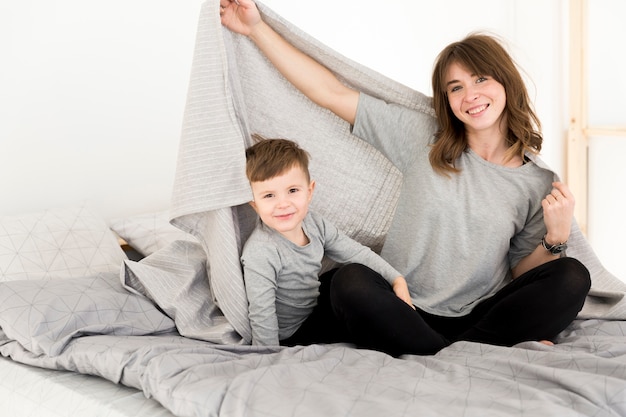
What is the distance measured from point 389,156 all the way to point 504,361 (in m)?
0.75

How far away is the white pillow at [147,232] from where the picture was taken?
2262 millimetres

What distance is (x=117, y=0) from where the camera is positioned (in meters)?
2.43

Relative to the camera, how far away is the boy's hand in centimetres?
177

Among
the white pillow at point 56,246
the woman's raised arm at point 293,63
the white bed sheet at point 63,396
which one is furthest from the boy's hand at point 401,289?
the white pillow at point 56,246

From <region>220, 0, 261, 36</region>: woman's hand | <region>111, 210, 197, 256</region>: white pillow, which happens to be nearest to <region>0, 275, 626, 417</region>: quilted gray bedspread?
<region>111, 210, 197, 256</region>: white pillow

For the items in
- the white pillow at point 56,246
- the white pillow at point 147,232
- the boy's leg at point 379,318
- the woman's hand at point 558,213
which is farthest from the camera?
the white pillow at point 147,232

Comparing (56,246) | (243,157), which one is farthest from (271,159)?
(56,246)

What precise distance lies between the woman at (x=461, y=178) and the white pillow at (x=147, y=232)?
61 cm

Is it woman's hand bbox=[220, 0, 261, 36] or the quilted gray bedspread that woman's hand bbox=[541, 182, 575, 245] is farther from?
woman's hand bbox=[220, 0, 261, 36]

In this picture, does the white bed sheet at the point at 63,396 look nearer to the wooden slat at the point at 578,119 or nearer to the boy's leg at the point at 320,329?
the boy's leg at the point at 320,329

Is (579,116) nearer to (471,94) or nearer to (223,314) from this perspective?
(471,94)

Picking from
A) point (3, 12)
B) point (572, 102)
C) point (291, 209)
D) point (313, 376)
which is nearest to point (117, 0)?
point (3, 12)

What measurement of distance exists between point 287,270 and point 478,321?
1.50 feet

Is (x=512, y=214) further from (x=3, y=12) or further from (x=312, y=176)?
(x=3, y=12)
